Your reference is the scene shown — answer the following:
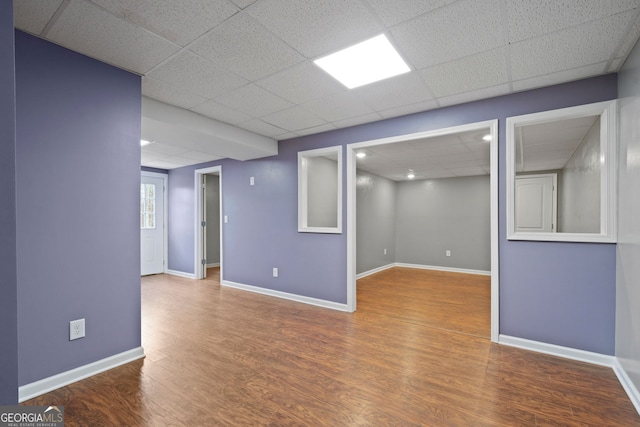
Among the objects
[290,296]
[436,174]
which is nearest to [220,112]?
[290,296]

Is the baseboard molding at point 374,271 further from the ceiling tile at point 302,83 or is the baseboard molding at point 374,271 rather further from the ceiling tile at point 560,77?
the ceiling tile at point 560,77

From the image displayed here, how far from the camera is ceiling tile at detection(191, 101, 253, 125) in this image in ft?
10.1

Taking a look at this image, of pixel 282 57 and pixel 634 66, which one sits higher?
pixel 282 57

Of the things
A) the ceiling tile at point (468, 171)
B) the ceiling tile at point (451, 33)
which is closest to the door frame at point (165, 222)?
the ceiling tile at point (451, 33)

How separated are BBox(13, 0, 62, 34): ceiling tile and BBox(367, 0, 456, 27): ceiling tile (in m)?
1.79

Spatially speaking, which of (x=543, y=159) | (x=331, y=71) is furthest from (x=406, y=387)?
(x=543, y=159)

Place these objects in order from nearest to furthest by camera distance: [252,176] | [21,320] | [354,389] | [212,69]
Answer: [21,320], [354,389], [212,69], [252,176]

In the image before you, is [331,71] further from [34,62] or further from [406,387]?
[406,387]

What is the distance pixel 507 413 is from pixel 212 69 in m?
3.17

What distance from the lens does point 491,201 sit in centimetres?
282

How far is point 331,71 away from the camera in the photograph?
2.36 m

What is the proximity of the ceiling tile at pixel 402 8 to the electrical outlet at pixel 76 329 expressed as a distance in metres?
2.90

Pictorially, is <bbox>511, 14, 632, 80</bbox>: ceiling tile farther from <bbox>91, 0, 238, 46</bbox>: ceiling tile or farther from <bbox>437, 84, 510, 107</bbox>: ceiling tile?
<bbox>91, 0, 238, 46</bbox>: ceiling tile

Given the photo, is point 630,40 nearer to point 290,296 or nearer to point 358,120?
point 358,120
